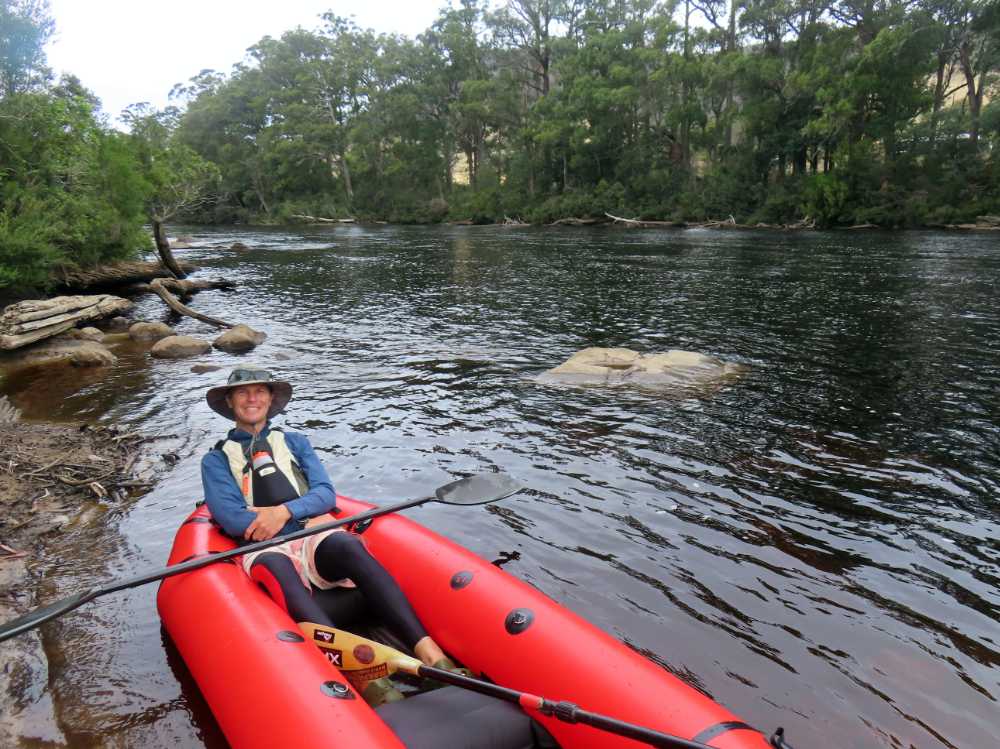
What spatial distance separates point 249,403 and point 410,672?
170cm

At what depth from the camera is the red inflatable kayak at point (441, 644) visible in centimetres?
217

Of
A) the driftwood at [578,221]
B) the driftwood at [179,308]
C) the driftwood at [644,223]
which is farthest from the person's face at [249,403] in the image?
A: the driftwood at [578,221]

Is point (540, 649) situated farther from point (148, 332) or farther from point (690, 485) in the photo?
point (148, 332)

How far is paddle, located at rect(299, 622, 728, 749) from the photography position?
1.99m

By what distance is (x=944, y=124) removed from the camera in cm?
2725

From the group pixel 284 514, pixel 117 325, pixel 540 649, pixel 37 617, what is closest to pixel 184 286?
pixel 117 325

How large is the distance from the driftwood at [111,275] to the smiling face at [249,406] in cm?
1197

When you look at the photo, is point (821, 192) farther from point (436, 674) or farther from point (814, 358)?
point (436, 674)

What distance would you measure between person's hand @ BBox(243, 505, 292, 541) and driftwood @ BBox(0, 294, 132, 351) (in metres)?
8.14

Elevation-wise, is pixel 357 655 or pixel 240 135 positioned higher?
pixel 240 135

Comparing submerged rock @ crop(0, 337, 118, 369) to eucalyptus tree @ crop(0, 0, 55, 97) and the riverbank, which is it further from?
eucalyptus tree @ crop(0, 0, 55, 97)

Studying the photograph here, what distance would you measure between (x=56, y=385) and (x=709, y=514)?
7.78 meters

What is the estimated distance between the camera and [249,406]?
352 centimetres

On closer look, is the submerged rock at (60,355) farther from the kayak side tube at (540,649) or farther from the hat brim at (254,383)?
the kayak side tube at (540,649)
